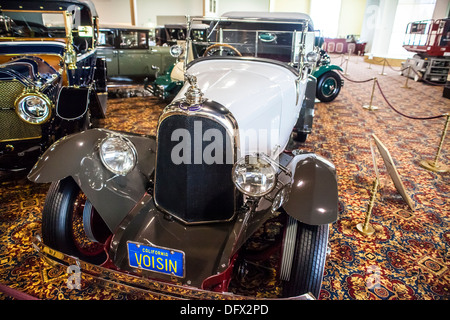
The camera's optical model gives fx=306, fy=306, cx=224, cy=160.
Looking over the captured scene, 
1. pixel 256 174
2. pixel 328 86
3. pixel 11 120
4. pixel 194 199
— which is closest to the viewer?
pixel 256 174

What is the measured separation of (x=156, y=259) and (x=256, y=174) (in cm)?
70

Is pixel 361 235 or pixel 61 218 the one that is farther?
pixel 361 235

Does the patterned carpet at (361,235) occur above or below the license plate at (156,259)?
below

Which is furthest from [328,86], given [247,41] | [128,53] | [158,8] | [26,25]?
[158,8]

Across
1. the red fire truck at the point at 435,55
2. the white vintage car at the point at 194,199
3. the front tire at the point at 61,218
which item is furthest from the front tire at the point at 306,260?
the red fire truck at the point at 435,55

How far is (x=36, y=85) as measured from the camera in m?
3.24

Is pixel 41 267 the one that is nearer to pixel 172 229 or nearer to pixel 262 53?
pixel 172 229

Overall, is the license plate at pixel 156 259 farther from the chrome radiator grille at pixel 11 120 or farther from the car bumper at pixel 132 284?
the chrome radiator grille at pixel 11 120

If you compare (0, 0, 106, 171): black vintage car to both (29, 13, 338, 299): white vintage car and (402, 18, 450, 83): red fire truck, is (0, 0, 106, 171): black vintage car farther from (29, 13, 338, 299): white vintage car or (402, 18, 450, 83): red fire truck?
(402, 18, 450, 83): red fire truck

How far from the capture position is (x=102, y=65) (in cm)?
575

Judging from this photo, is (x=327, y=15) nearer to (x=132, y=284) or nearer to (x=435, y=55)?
(x=435, y=55)

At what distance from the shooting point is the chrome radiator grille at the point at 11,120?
10.2 feet

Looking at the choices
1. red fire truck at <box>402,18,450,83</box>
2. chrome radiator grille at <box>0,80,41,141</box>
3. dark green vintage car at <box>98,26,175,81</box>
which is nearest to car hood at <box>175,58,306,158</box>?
chrome radiator grille at <box>0,80,41,141</box>

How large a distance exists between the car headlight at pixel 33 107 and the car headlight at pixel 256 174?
2447mm
